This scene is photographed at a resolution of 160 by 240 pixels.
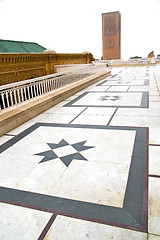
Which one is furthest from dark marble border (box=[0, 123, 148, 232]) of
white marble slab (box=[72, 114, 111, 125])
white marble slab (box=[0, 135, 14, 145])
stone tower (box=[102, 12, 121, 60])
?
stone tower (box=[102, 12, 121, 60])

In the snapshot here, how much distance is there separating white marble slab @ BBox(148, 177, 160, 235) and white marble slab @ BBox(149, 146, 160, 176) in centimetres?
17

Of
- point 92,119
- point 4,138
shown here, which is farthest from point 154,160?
point 4,138

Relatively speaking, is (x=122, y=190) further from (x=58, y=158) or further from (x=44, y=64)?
(x=44, y=64)

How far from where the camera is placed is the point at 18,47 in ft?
180

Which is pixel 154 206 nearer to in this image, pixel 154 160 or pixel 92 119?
pixel 154 160

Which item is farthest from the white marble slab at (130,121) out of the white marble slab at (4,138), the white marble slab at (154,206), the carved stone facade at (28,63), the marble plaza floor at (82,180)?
the carved stone facade at (28,63)

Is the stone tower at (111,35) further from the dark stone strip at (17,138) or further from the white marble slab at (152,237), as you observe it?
the white marble slab at (152,237)

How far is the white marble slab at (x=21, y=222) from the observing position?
64.1 inches

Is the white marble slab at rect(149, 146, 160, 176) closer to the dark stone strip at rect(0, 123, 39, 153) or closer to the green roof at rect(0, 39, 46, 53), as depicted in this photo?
the dark stone strip at rect(0, 123, 39, 153)

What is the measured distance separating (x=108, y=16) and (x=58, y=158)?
8129 cm

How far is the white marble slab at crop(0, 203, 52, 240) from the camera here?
64.1 inches

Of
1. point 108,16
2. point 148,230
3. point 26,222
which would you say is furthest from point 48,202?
point 108,16

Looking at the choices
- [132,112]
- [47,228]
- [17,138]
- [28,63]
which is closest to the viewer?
[47,228]

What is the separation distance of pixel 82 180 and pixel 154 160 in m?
1.01
